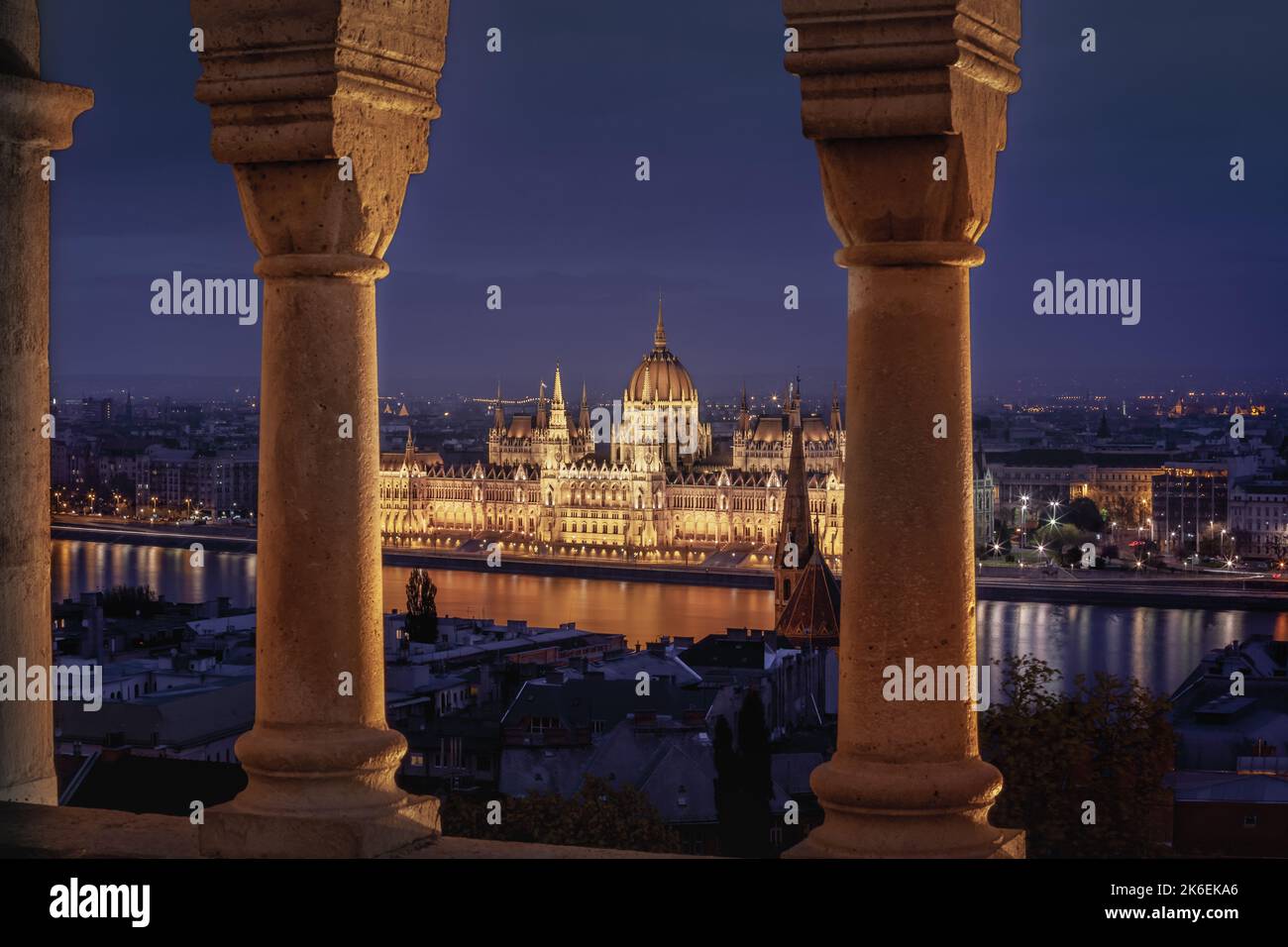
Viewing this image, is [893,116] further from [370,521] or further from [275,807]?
[275,807]

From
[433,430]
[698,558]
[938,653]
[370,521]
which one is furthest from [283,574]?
[433,430]

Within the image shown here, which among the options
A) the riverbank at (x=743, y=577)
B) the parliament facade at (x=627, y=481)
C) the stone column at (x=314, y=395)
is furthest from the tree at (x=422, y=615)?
the parliament facade at (x=627, y=481)

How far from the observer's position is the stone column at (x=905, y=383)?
96.4 inches

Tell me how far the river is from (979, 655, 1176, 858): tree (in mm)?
12513

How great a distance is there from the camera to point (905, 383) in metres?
2.51

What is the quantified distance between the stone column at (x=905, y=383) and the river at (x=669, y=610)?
56.6 ft

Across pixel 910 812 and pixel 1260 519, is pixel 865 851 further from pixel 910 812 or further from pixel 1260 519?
pixel 1260 519

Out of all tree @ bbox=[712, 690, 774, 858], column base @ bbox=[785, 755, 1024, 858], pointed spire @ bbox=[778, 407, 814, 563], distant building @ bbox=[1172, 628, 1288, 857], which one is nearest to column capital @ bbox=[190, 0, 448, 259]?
column base @ bbox=[785, 755, 1024, 858]

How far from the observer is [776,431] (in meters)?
51.6

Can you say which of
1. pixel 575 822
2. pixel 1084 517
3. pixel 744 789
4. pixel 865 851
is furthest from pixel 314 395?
pixel 1084 517

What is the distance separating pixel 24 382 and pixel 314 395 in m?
0.79

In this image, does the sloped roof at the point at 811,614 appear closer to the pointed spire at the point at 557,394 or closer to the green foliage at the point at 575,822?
the green foliage at the point at 575,822

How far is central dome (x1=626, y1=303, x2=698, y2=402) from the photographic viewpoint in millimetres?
51062
